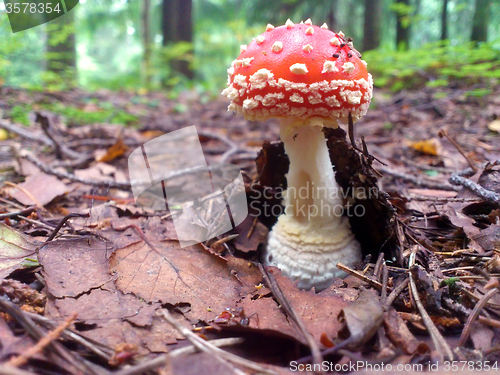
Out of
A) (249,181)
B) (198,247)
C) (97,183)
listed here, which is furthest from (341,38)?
(97,183)

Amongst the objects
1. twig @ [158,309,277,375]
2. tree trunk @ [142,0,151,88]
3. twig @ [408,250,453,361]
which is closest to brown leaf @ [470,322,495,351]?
twig @ [408,250,453,361]

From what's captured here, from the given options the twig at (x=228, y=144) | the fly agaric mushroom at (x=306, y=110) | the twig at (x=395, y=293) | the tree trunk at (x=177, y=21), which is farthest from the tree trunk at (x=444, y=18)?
the twig at (x=395, y=293)

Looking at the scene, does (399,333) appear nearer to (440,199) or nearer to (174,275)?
(174,275)

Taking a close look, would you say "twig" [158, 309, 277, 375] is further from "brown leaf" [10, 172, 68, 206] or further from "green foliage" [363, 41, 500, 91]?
"green foliage" [363, 41, 500, 91]

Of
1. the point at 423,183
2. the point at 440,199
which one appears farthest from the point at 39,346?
the point at 423,183

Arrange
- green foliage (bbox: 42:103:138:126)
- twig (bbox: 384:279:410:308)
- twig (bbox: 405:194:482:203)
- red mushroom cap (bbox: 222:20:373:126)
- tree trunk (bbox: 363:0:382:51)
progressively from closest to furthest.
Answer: twig (bbox: 384:279:410:308) < red mushroom cap (bbox: 222:20:373:126) < twig (bbox: 405:194:482:203) < green foliage (bbox: 42:103:138:126) < tree trunk (bbox: 363:0:382:51)

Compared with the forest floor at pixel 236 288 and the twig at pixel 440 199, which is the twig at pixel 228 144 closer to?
the forest floor at pixel 236 288
